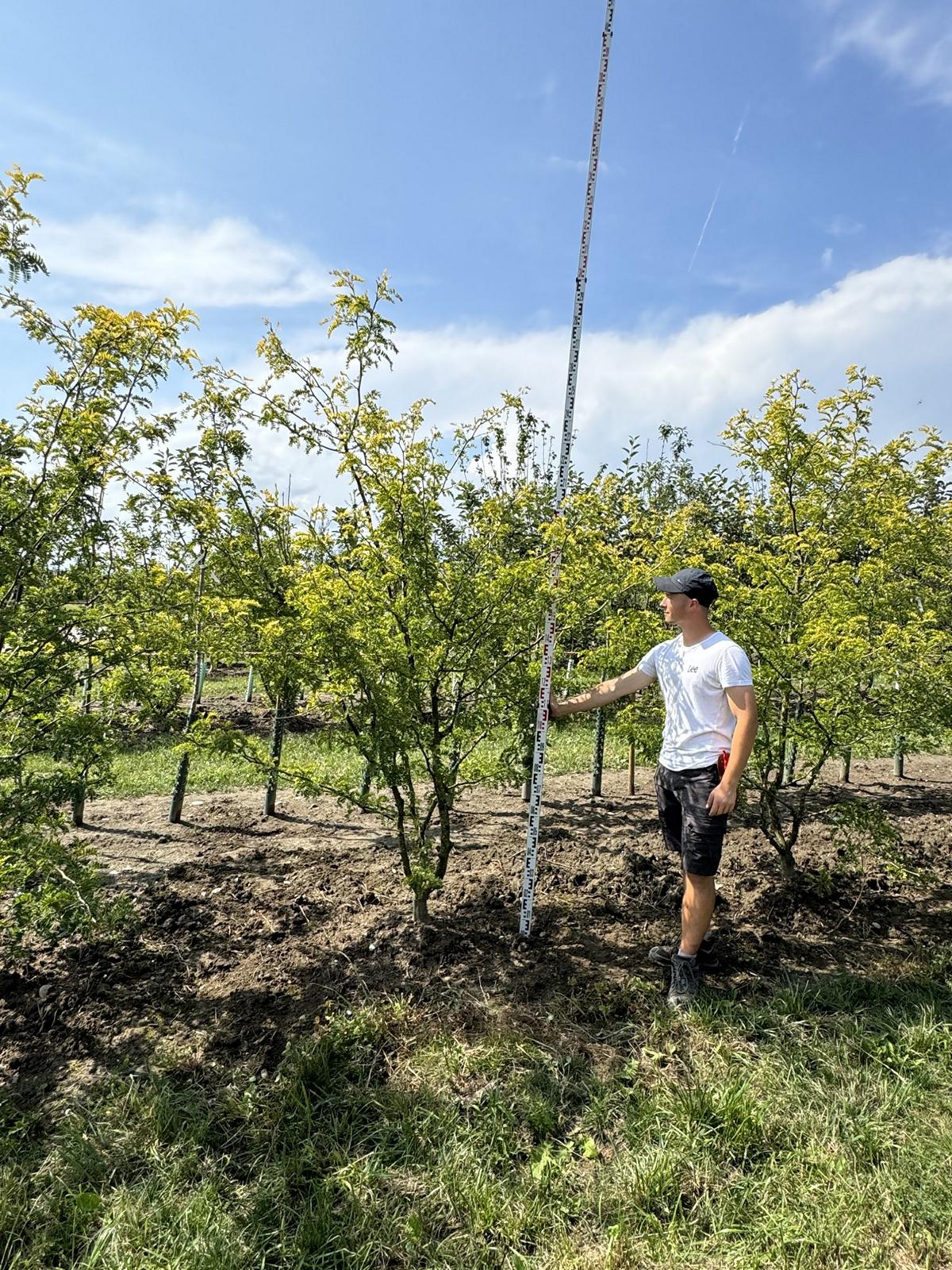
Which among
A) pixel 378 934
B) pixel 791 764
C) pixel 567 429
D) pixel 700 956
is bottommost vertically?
pixel 378 934

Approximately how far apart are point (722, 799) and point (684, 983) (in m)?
0.92

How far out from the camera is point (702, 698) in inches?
126

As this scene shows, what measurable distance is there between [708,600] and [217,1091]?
2994mm

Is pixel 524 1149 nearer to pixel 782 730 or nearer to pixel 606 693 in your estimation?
pixel 606 693

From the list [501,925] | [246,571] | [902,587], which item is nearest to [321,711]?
[501,925]

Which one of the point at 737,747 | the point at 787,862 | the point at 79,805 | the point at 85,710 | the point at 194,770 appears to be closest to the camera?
the point at 737,747

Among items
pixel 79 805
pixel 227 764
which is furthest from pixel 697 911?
pixel 227 764

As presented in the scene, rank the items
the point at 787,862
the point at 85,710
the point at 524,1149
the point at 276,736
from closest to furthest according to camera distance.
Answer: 1. the point at 524,1149
2. the point at 85,710
3. the point at 787,862
4. the point at 276,736

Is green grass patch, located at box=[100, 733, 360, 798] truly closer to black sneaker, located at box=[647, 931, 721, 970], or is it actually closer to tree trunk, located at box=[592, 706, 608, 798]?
tree trunk, located at box=[592, 706, 608, 798]

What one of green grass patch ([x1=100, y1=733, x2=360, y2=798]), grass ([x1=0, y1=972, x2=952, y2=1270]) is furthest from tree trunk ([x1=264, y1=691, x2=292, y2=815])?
grass ([x1=0, y1=972, x2=952, y2=1270])

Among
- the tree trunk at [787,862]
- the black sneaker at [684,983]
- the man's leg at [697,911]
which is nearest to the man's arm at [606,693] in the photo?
the man's leg at [697,911]

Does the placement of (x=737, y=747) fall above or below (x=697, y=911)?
above

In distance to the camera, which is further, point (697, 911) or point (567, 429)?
point (567, 429)

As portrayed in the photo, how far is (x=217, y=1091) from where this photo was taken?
112 inches
